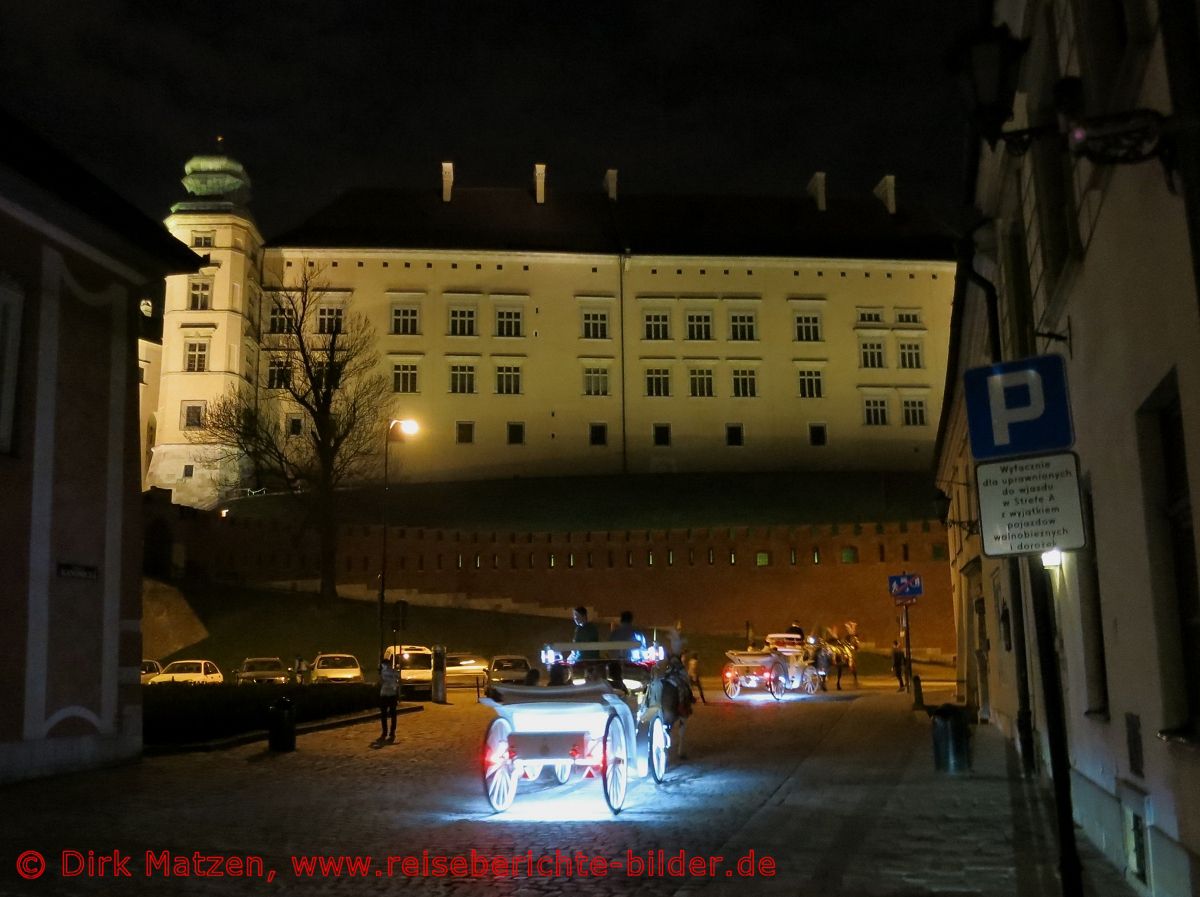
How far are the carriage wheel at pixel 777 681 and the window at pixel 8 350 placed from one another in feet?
62.3

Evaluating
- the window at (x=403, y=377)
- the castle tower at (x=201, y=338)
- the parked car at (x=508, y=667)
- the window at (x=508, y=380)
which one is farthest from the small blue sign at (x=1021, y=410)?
the window at (x=403, y=377)

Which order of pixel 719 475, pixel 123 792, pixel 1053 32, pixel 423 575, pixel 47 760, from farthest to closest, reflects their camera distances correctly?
pixel 719 475 → pixel 423 575 → pixel 47 760 → pixel 123 792 → pixel 1053 32

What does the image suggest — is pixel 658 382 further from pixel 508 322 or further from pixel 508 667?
pixel 508 667

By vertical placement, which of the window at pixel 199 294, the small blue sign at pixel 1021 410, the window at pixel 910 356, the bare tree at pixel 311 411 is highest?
the window at pixel 199 294

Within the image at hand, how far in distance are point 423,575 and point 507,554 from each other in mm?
3792

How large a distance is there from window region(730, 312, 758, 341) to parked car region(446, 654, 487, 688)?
39.6 meters

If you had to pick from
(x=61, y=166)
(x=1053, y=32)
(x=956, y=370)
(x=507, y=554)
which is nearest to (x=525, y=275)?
(x=507, y=554)

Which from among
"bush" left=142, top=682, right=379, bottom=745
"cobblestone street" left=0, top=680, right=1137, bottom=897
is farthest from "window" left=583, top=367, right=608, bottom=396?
"cobblestone street" left=0, top=680, right=1137, bottom=897

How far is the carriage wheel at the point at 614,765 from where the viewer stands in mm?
10500

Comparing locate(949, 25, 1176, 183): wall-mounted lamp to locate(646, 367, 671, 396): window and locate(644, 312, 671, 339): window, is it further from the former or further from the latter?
locate(644, 312, 671, 339): window

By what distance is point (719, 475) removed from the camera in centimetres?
6800

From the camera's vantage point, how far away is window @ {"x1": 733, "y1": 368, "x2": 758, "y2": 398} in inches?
2810

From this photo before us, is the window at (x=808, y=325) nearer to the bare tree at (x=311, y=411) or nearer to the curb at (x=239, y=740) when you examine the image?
the bare tree at (x=311, y=411)

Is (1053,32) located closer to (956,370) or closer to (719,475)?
(956,370)
